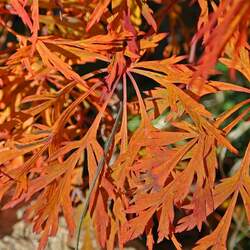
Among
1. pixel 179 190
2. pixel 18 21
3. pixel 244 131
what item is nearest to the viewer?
pixel 179 190

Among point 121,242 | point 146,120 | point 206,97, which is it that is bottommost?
point 206,97

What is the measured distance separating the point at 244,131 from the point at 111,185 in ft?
Answer: 2.42

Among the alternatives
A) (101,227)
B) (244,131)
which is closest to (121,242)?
(101,227)

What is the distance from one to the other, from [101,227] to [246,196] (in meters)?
0.20

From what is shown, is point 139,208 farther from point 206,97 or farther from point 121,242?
point 206,97

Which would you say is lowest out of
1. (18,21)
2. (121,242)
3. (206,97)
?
(206,97)

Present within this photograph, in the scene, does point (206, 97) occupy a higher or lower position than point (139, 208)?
lower

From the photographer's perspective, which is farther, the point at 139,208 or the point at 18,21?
the point at 18,21

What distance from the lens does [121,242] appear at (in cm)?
82

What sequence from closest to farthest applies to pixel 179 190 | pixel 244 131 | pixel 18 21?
pixel 179 190
pixel 244 131
pixel 18 21

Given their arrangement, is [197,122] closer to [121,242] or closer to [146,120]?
[146,120]

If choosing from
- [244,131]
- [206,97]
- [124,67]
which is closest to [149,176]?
[124,67]

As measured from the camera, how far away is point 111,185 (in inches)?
32.5

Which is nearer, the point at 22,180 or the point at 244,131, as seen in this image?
the point at 22,180
